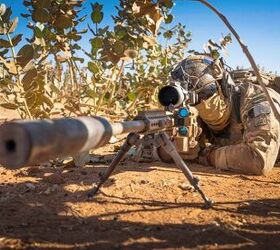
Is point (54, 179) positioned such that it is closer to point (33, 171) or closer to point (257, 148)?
point (33, 171)

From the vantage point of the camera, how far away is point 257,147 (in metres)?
3.91

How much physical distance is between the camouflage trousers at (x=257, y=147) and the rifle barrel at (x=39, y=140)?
2799 millimetres

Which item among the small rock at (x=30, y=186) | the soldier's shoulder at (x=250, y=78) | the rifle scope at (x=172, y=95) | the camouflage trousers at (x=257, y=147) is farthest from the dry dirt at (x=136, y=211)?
the soldier's shoulder at (x=250, y=78)

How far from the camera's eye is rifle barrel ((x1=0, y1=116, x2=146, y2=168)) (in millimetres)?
1171

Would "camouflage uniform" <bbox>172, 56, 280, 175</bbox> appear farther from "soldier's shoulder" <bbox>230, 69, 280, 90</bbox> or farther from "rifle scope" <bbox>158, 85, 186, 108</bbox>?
"rifle scope" <bbox>158, 85, 186, 108</bbox>

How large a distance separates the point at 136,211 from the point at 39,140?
1.72 meters

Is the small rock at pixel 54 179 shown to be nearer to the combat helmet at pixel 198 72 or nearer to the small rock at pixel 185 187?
the small rock at pixel 185 187

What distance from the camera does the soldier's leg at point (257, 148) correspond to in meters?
3.91

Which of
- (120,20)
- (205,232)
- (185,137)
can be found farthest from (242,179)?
(120,20)

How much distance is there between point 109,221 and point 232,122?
2653 mm

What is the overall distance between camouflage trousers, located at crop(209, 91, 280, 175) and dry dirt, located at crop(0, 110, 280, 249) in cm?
13

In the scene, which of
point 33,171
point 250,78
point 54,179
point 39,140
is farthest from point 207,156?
point 39,140

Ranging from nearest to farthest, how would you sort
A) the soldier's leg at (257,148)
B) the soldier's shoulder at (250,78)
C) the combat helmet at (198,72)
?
the soldier's leg at (257,148) → the combat helmet at (198,72) → the soldier's shoulder at (250,78)

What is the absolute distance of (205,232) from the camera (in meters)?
2.32
